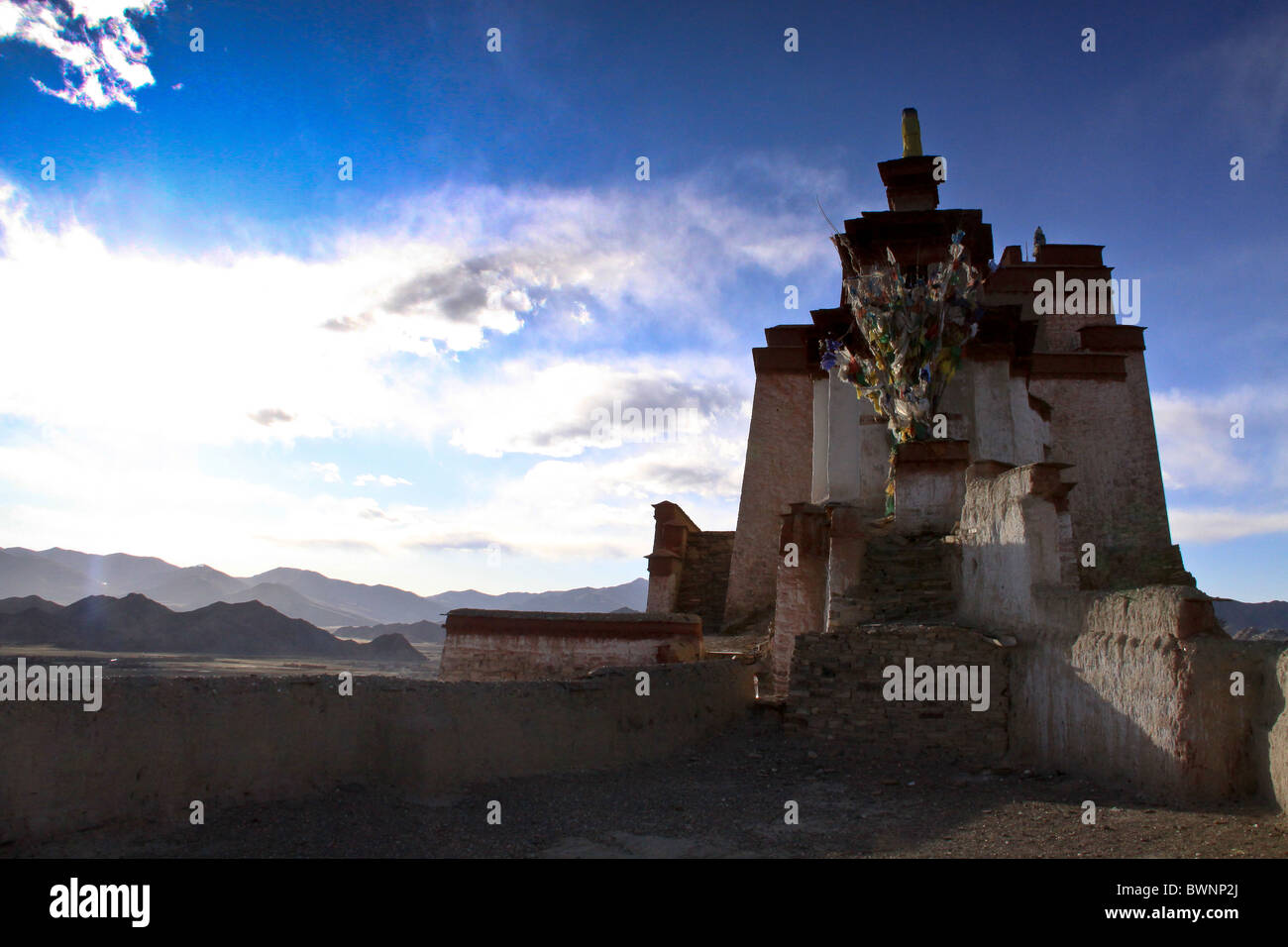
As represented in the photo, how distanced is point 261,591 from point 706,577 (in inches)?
5028

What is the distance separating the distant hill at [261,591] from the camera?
119 meters

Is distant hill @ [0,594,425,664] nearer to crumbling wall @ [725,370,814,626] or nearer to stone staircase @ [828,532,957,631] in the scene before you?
crumbling wall @ [725,370,814,626]

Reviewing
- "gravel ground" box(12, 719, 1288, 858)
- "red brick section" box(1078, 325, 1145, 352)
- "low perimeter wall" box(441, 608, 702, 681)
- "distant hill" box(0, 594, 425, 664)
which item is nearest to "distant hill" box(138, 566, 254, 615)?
"distant hill" box(0, 594, 425, 664)

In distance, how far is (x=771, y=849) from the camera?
5613 millimetres

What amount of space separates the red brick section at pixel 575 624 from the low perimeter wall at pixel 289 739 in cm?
370

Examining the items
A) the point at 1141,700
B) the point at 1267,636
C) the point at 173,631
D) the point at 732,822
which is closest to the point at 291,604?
the point at 173,631

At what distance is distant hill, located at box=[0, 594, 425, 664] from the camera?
36.1 meters

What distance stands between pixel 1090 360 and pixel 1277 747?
54.0 ft

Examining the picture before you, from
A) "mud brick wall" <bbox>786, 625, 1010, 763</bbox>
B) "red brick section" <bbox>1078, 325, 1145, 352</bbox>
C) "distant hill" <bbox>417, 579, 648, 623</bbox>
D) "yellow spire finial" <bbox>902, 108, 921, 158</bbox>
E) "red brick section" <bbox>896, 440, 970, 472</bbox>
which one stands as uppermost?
"yellow spire finial" <bbox>902, 108, 921, 158</bbox>

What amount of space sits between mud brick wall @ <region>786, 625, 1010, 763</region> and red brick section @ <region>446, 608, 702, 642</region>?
3.92 m

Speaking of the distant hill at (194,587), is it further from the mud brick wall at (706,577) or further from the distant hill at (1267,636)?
the distant hill at (1267,636)

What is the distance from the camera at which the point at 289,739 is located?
6258 mm
